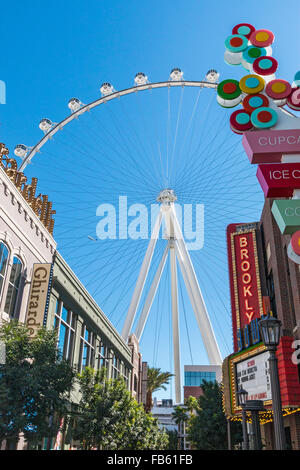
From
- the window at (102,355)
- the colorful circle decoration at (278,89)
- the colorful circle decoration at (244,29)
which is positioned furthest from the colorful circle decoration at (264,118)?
the window at (102,355)

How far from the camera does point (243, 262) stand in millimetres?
36719

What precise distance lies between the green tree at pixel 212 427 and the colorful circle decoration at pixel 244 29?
1340 inches

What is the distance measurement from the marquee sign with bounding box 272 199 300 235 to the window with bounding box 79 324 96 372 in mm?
20432

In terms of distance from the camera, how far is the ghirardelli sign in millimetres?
22375

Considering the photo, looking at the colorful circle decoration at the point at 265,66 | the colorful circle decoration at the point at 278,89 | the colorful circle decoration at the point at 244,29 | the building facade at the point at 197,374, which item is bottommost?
the colorful circle decoration at the point at 278,89

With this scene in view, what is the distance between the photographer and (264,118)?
18.2m

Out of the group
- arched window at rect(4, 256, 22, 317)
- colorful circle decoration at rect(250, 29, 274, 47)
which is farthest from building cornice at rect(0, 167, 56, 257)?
colorful circle decoration at rect(250, 29, 274, 47)

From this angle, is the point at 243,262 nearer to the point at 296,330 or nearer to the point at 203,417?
the point at 296,330

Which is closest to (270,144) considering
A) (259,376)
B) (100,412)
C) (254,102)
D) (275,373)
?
(254,102)

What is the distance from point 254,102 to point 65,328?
18.3m

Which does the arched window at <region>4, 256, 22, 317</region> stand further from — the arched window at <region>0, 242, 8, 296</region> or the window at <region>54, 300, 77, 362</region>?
the window at <region>54, 300, 77, 362</region>

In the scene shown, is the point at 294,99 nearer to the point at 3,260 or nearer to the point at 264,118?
the point at 264,118

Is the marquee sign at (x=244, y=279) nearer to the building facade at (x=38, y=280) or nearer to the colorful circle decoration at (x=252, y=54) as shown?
the building facade at (x=38, y=280)

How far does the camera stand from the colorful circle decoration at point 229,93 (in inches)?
793
